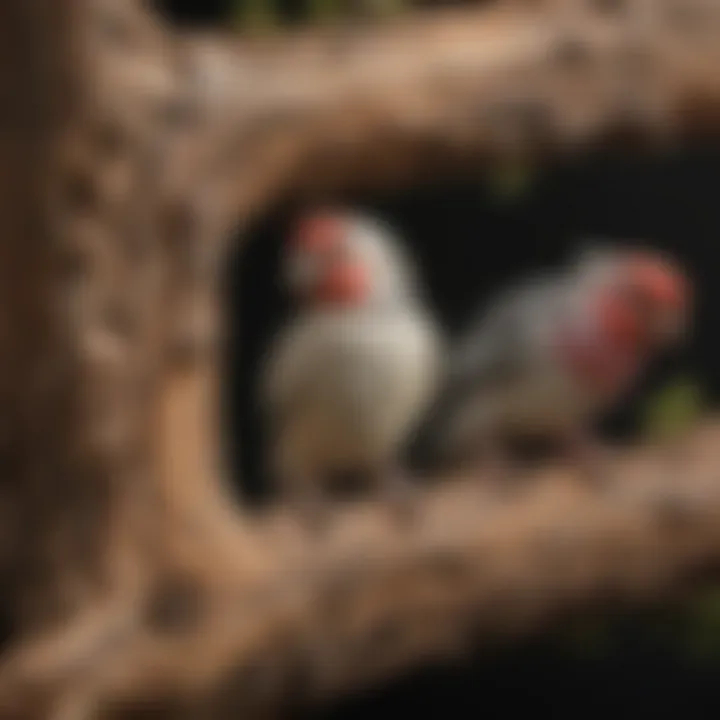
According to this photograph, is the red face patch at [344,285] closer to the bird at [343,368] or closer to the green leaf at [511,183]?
the bird at [343,368]

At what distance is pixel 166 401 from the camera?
2.18 feet

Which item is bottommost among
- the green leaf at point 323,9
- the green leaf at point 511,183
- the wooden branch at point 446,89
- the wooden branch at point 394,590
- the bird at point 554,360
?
the wooden branch at point 394,590

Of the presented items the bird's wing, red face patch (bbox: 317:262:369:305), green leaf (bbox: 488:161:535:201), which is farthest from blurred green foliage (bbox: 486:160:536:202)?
red face patch (bbox: 317:262:369:305)

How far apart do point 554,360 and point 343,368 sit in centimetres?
14

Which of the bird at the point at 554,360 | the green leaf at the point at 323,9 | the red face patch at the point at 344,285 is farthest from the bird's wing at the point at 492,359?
the green leaf at the point at 323,9

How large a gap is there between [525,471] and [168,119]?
0.88 feet

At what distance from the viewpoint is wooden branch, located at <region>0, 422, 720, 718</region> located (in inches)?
25.3

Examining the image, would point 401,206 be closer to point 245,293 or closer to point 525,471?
point 245,293

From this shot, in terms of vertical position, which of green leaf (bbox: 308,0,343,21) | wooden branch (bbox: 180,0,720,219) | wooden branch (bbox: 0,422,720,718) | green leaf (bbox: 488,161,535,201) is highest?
green leaf (bbox: 488,161,535,201)

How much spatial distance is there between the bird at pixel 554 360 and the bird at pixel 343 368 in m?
0.05

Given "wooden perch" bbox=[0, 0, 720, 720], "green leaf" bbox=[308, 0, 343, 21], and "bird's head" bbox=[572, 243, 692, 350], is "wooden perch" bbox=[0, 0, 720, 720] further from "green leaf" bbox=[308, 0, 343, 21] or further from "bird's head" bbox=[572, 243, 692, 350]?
"bird's head" bbox=[572, 243, 692, 350]

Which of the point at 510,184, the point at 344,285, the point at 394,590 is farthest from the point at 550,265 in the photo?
the point at 394,590

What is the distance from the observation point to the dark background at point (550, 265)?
1.03 m

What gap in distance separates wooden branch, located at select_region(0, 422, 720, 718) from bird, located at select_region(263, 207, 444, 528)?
0.06 metres
